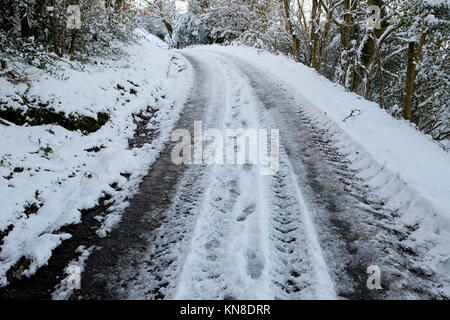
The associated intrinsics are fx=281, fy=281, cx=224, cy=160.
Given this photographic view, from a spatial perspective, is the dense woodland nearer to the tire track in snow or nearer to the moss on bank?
the moss on bank

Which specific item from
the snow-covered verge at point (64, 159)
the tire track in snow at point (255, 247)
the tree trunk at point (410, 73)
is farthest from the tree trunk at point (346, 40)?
the tire track in snow at point (255, 247)

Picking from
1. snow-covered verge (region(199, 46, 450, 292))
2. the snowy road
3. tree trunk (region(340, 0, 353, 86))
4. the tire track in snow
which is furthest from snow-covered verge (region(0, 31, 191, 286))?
tree trunk (region(340, 0, 353, 86))

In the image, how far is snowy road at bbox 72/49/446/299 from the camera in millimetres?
2645

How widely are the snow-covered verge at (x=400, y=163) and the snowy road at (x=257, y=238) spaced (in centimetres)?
18

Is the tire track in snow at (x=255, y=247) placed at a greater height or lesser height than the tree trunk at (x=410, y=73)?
lesser

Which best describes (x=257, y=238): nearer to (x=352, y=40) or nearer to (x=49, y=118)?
(x=49, y=118)

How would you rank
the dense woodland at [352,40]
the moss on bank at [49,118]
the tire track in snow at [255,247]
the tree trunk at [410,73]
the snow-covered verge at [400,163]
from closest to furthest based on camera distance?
1. the tire track in snow at [255,247]
2. the snow-covered verge at [400,163]
3. the moss on bank at [49,118]
4. the dense woodland at [352,40]
5. the tree trunk at [410,73]

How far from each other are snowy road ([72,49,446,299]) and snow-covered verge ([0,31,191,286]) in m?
0.52

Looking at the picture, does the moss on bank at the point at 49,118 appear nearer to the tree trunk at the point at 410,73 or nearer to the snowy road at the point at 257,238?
the snowy road at the point at 257,238

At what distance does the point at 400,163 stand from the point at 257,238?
113 inches

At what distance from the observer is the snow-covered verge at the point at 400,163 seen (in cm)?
319

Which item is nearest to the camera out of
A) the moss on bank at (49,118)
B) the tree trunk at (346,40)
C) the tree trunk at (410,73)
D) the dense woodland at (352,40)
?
the moss on bank at (49,118)
